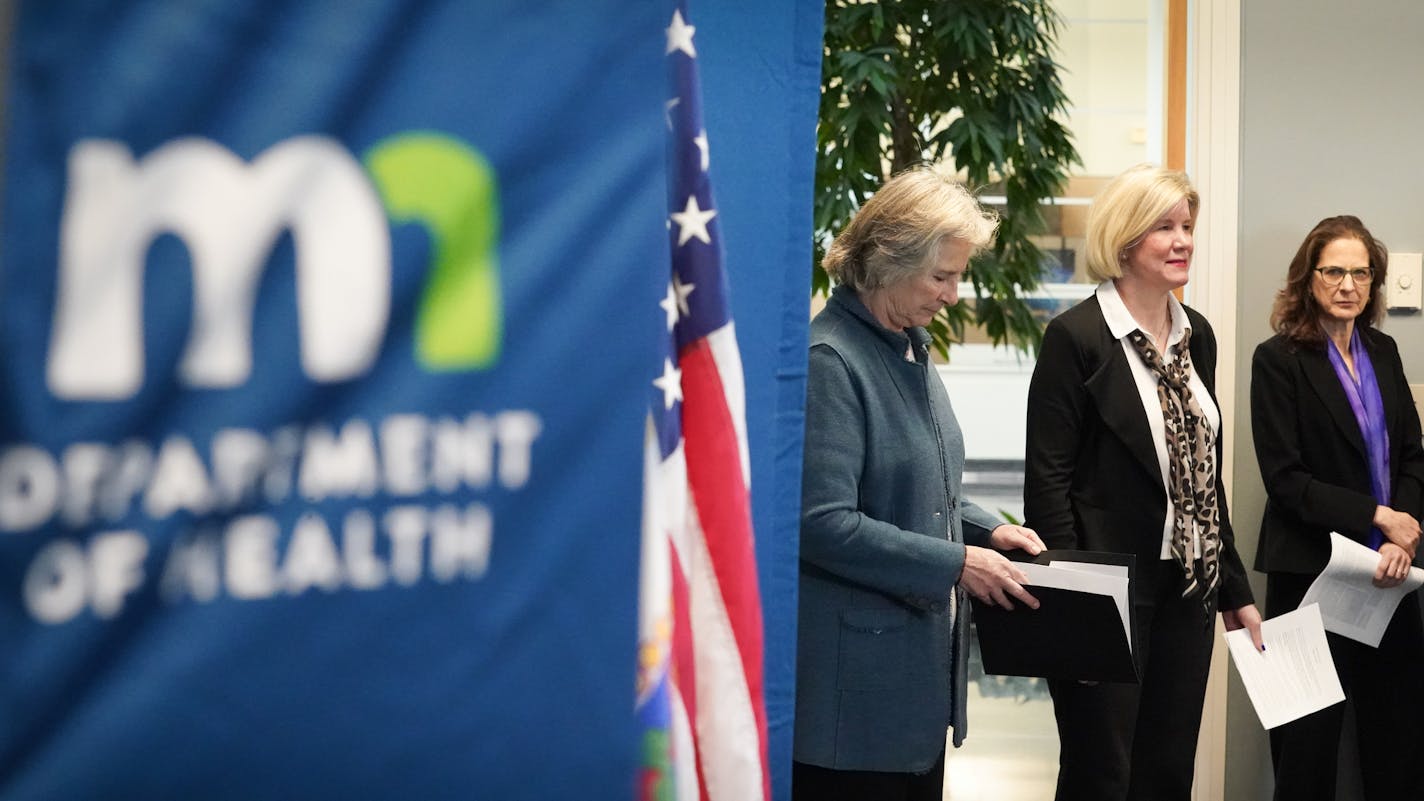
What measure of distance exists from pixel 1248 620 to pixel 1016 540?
2.29 ft

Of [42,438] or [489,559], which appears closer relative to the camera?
[42,438]

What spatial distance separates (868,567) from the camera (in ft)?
5.76

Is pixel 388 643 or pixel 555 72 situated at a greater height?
pixel 555 72

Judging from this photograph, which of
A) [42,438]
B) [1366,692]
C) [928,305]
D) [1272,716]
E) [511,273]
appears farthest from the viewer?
[1366,692]

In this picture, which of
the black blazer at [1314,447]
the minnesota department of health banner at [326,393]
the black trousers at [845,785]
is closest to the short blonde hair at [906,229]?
the black trousers at [845,785]

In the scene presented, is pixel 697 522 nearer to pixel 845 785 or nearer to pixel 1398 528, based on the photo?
pixel 845 785

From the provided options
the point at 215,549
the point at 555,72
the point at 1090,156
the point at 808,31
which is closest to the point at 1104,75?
the point at 1090,156

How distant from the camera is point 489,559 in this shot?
91 centimetres

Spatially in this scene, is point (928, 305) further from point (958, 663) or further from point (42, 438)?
point (42, 438)

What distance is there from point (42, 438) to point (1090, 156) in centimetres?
329

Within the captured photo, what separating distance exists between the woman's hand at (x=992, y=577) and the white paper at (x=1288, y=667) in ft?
2.42

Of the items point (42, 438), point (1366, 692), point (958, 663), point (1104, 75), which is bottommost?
point (1366, 692)

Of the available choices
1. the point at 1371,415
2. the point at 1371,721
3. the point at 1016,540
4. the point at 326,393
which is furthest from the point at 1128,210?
the point at 326,393

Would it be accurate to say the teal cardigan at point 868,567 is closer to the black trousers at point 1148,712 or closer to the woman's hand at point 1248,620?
the black trousers at point 1148,712
